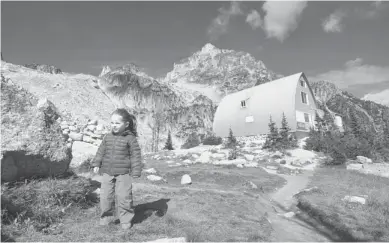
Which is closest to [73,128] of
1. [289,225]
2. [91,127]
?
[91,127]

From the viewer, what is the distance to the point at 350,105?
9212 centimetres

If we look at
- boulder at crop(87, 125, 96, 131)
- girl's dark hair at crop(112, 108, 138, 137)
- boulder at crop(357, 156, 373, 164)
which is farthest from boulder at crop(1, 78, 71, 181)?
boulder at crop(357, 156, 373, 164)

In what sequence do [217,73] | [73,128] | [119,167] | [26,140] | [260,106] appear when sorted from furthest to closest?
[217,73]
[260,106]
[73,128]
[119,167]
[26,140]

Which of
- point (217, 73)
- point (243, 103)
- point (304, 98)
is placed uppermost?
point (217, 73)

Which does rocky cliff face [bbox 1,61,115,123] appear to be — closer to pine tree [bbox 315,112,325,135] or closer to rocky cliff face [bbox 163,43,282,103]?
pine tree [bbox 315,112,325,135]

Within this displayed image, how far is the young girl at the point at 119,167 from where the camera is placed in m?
4.61

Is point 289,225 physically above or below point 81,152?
below

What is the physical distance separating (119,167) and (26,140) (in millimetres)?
1768

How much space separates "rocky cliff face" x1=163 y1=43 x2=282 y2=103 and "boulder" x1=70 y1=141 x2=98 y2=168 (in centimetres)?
9744

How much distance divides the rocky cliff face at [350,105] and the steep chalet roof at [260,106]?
4427 centimetres

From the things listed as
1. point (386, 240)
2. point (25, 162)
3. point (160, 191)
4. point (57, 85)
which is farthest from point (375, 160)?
point (57, 85)

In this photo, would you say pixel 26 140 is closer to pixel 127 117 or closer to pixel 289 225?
pixel 127 117

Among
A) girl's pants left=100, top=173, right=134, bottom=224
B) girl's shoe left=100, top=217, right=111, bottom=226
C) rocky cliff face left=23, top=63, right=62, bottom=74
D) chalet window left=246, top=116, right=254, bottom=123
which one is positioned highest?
rocky cliff face left=23, top=63, right=62, bottom=74

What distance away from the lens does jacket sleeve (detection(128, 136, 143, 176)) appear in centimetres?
484
